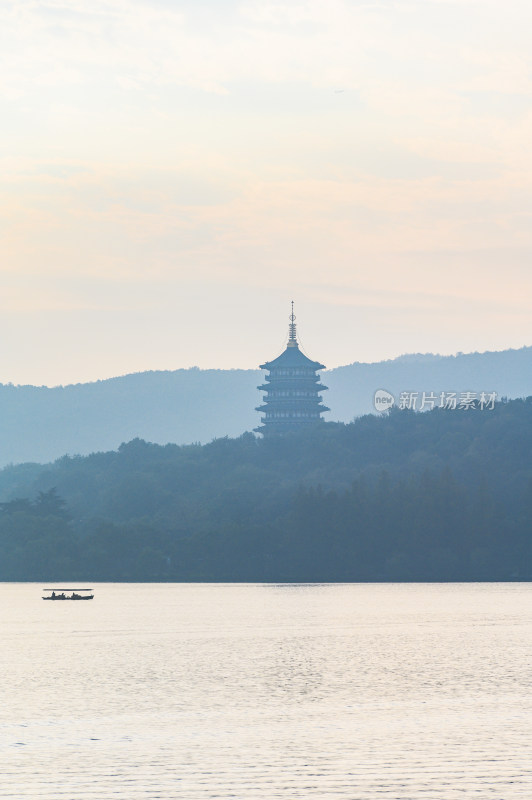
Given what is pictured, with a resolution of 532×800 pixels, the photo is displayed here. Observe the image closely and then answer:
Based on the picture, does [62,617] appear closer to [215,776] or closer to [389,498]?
[389,498]

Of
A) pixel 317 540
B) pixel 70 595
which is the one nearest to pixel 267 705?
pixel 70 595

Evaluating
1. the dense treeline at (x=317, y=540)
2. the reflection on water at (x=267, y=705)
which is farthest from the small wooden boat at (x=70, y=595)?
the reflection on water at (x=267, y=705)

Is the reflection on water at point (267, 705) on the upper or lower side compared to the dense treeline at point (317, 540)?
lower

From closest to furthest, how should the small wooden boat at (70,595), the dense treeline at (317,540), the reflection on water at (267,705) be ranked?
the reflection on water at (267,705), the small wooden boat at (70,595), the dense treeline at (317,540)

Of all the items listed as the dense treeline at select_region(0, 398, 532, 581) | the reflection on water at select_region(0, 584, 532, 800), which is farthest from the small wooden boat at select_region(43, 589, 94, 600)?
the reflection on water at select_region(0, 584, 532, 800)

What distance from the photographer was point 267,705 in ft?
218

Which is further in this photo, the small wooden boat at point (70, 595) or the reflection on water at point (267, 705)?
the small wooden boat at point (70, 595)

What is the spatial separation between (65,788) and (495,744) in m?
17.0

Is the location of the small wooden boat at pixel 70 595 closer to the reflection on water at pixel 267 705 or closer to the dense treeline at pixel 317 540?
the dense treeline at pixel 317 540

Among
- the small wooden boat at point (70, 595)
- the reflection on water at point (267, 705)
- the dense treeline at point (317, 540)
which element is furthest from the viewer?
the dense treeline at point (317, 540)

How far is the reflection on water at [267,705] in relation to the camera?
157 feet

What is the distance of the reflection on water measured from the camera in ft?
157

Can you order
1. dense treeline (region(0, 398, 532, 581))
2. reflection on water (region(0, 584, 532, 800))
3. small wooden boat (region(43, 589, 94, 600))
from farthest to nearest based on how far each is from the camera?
1. dense treeline (region(0, 398, 532, 581))
2. small wooden boat (region(43, 589, 94, 600))
3. reflection on water (region(0, 584, 532, 800))

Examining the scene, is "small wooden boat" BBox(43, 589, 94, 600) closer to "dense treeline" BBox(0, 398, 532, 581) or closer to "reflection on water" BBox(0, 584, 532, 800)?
"dense treeline" BBox(0, 398, 532, 581)
